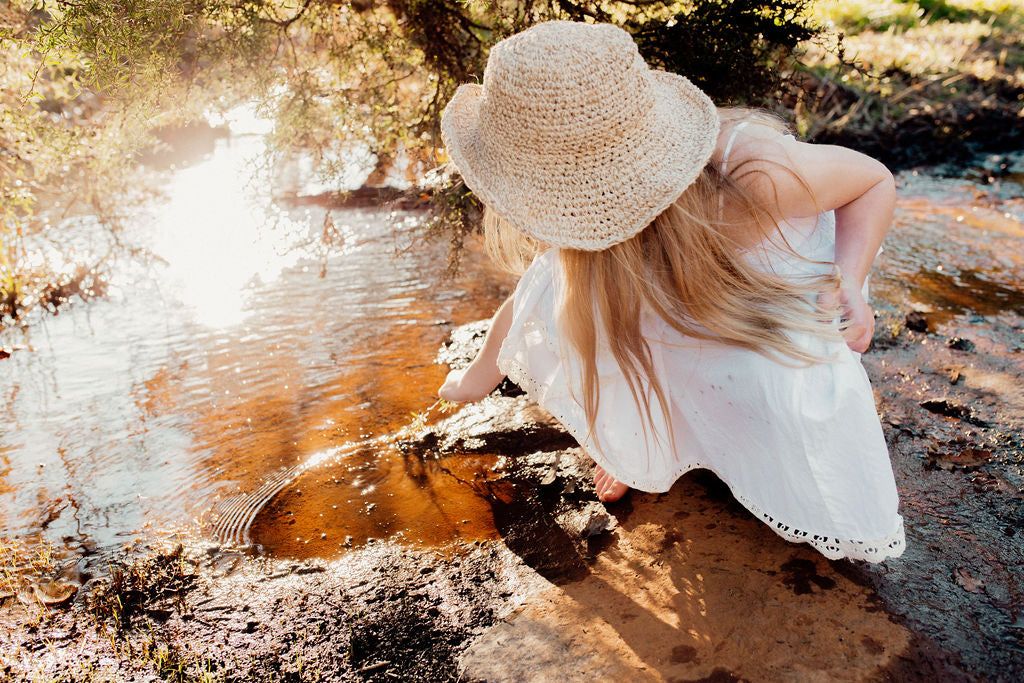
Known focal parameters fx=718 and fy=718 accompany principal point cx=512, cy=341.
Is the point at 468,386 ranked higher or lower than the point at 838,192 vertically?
lower

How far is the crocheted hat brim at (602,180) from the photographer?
1.88 meters

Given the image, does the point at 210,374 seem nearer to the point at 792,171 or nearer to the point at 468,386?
the point at 468,386

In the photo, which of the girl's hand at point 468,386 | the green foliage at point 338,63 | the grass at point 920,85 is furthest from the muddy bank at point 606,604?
the grass at point 920,85

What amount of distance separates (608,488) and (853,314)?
1.04m

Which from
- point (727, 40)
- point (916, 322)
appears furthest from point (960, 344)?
point (727, 40)

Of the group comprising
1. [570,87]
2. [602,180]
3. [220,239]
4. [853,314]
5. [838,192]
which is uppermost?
[570,87]

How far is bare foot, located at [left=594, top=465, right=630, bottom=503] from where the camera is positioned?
8.62ft

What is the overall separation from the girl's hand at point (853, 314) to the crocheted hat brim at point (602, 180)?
0.63m

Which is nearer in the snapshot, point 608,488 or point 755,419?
point 755,419

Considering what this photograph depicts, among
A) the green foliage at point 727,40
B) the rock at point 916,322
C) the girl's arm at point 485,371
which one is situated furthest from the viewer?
the rock at point 916,322

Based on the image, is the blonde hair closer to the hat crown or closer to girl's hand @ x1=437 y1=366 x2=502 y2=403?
the hat crown

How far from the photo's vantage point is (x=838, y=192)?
2213 mm

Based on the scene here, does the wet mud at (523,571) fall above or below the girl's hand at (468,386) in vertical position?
below

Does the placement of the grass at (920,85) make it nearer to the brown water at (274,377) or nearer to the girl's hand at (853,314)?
the brown water at (274,377)
